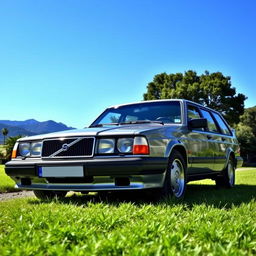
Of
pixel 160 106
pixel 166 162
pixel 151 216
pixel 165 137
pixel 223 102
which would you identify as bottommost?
pixel 151 216

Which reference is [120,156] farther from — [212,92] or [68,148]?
[212,92]

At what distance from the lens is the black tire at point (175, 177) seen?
4.41 meters

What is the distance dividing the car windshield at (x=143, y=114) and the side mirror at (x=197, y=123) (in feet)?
0.59

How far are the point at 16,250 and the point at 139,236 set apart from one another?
0.81m

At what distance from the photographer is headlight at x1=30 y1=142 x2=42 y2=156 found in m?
4.66

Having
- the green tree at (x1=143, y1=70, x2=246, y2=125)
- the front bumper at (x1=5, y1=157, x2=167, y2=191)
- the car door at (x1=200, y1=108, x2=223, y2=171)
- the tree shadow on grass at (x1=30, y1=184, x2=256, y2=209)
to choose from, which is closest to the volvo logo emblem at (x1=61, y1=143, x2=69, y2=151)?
the front bumper at (x1=5, y1=157, x2=167, y2=191)

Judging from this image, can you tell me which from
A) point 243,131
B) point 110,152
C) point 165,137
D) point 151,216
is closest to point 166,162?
point 165,137

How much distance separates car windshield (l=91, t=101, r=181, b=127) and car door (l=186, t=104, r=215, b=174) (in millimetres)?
278

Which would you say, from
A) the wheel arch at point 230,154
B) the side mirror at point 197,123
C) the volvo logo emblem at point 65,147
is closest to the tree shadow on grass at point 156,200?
the volvo logo emblem at point 65,147

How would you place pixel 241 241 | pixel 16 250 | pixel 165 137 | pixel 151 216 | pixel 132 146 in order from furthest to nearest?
pixel 165 137 < pixel 132 146 < pixel 151 216 < pixel 241 241 < pixel 16 250

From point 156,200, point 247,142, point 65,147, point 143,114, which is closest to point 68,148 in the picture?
point 65,147

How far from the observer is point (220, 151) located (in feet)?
21.8

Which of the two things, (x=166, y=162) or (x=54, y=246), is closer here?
(x=54, y=246)

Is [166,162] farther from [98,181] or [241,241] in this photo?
[241,241]
